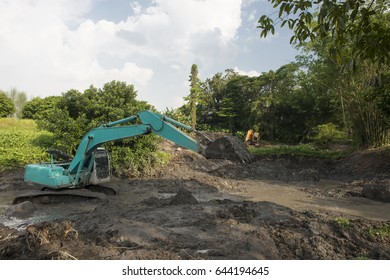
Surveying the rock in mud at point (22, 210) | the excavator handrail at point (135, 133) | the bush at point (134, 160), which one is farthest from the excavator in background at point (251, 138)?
the rock in mud at point (22, 210)

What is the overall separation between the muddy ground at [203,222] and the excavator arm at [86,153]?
0.61m

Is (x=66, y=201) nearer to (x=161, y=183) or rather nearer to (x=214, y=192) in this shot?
(x=161, y=183)

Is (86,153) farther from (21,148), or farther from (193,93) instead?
(193,93)

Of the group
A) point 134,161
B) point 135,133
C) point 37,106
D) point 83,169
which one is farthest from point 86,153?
point 37,106

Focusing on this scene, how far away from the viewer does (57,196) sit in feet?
28.0

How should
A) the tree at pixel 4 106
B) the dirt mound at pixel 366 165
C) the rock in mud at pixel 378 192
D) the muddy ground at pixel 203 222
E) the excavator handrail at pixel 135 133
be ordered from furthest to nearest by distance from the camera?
1. the tree at pixel 4 106
2. the dirt mound at pixel 366 165
3. the rock in mud at pixel 378 192
4. the excavator handrail at pixel 135 133
5. the muddy ground at pixel 203 222

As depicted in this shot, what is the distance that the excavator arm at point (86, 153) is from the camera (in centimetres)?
745

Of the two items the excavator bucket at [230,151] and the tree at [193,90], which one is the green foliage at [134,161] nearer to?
the excavator bucket at [230,151]

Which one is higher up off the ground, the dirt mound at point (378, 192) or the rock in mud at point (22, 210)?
the dirt mound at point (378, 192)

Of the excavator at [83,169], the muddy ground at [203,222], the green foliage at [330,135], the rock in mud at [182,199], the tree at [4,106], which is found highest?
the tree at [4,106]

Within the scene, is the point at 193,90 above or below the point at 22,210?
above

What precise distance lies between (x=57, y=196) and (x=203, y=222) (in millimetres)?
4372

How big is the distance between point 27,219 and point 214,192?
545 cm

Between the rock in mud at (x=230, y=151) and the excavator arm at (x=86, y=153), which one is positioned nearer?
the excavator arm at (x=86, y=153)
